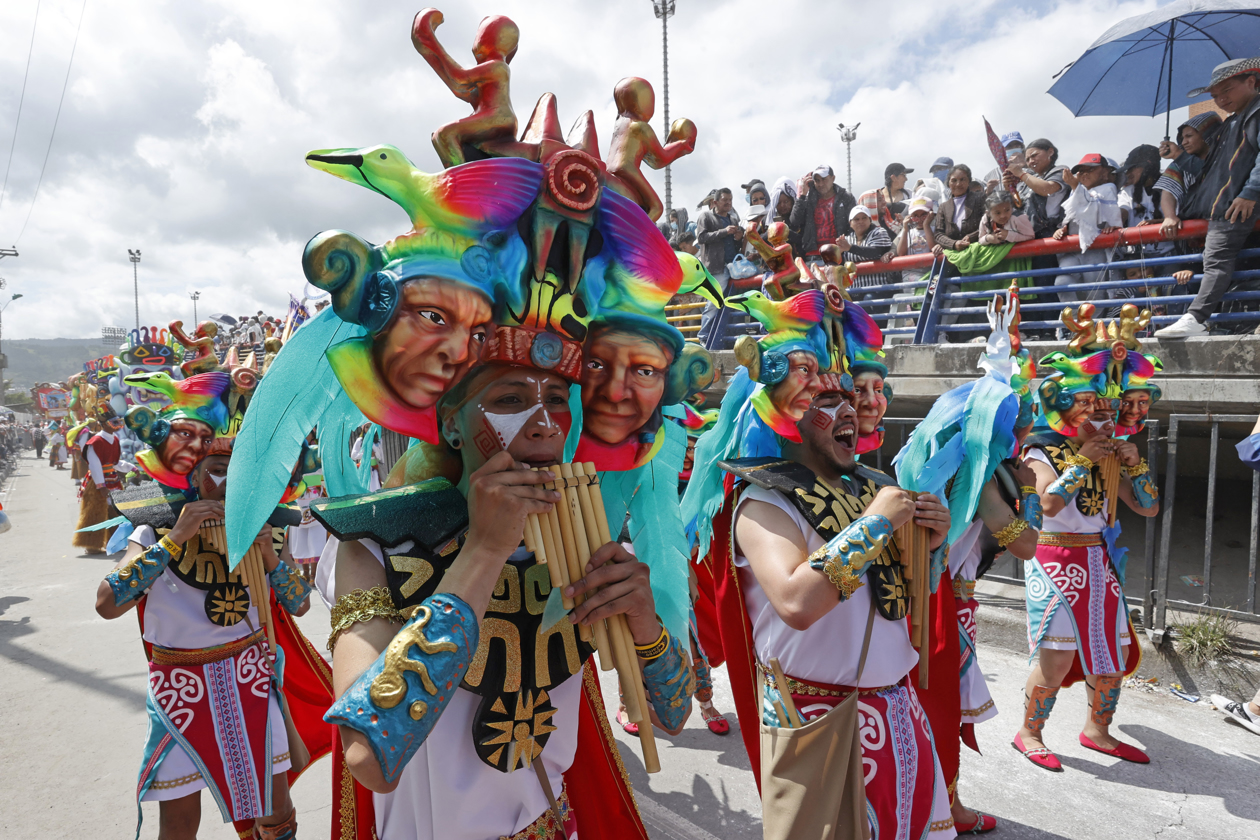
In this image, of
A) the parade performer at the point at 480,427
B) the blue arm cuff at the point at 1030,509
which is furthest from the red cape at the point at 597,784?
the blue arm cuff at the point at 1030,509

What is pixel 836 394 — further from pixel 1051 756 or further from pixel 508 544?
pixel 1051 756

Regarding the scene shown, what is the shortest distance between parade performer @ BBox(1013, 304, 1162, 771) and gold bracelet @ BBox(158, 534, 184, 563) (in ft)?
15.0

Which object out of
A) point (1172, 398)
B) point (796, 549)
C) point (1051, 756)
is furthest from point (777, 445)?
point (1172, 398)

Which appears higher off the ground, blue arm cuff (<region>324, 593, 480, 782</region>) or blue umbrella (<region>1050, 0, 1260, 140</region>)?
blue umbrella (<region>1050, 0, 1260, 140</region>)

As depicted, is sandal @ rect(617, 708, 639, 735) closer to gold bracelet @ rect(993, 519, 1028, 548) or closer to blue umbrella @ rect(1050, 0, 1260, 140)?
gold bracelet @ rect(993, 519, 1028, 548)

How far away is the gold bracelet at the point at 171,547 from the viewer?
3.02 meters

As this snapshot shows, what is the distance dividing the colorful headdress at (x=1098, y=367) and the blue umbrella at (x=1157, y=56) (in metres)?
4.12

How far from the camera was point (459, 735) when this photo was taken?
1.54 m

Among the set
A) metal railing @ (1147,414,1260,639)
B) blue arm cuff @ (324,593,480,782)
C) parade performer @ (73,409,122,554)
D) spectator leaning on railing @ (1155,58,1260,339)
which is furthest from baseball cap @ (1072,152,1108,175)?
parade performer @ (73,409,122,554)

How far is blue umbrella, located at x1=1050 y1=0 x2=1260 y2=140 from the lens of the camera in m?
6.68

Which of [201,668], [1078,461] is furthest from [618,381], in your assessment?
[1078,461]

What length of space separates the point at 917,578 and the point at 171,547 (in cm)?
295

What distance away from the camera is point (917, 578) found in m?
2.39

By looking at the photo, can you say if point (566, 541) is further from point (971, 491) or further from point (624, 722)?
point (624, 722)
